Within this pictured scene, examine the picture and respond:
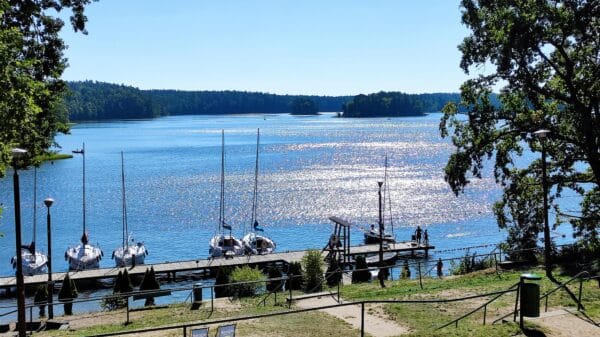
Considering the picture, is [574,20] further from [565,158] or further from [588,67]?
[565,158]

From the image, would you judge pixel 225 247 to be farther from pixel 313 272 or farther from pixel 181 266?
pixel 313 272

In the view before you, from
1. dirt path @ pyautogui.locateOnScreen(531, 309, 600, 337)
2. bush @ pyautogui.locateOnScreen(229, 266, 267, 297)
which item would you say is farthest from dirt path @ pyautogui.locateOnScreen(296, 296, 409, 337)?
bush @ pyautogui.locateOnScreen(229, 266, 267, 297)

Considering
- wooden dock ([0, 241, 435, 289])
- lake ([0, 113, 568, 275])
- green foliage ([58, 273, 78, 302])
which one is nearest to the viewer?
green foliage ([58, 273, 78, 302])

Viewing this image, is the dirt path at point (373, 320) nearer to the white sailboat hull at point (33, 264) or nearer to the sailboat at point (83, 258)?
the sailboat at point (83, 258)

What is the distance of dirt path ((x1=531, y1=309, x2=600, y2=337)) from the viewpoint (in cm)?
1284

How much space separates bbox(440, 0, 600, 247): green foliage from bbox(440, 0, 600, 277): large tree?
1.7 inches

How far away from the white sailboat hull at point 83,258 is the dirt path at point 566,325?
36.2m

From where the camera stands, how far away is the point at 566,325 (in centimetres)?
1343

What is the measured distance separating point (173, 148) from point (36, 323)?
131102 mm

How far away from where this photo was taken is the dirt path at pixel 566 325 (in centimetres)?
1284

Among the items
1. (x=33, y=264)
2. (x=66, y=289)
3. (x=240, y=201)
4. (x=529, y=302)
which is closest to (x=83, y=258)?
(x=33, y=264)

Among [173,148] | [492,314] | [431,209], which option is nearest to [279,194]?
[431,209]

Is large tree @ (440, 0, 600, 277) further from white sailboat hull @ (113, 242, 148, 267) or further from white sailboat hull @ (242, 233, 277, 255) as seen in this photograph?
white sailboat hull @ (113, 242, 148, 267)

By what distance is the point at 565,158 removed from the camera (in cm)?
2720
